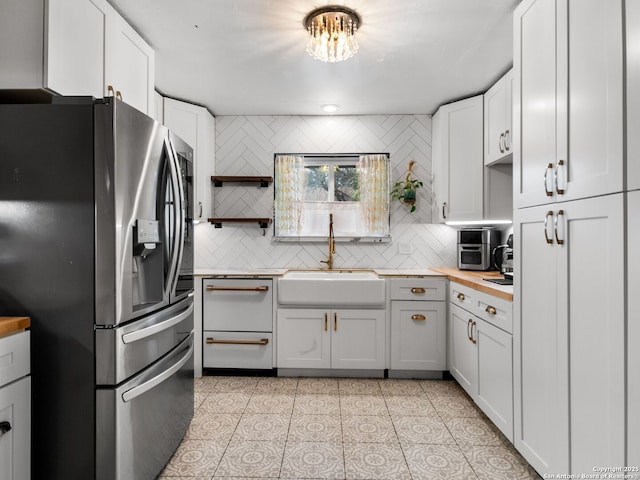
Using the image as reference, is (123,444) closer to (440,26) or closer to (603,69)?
(603,69)

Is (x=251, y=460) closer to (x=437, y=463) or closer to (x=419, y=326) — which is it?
(x=437, y=463)

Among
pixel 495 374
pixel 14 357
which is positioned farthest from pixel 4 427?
pixel 495 374

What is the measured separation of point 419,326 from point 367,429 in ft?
3.38

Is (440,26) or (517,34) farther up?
(440,26)

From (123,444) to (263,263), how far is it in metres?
2.24

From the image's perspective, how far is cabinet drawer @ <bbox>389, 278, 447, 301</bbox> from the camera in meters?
2.88

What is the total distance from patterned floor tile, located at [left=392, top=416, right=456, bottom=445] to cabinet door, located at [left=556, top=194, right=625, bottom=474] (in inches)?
31.1

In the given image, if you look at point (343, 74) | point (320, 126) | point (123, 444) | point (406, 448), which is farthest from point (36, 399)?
point (320, 126)

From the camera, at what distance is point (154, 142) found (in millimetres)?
1529

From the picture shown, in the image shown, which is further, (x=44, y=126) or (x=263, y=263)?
(x=263, y=263)

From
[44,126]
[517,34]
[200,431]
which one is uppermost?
[517,34]

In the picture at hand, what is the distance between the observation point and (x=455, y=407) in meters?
2.40

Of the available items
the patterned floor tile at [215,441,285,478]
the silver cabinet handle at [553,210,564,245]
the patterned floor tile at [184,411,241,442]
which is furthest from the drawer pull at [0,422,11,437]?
the silver cabinet handle at [553,210,564,245]

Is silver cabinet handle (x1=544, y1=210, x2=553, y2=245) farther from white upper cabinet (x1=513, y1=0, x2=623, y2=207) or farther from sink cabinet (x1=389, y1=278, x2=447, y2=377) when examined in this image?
sink cabinet (x1=389, y1=278, x2=447, y2=377)
